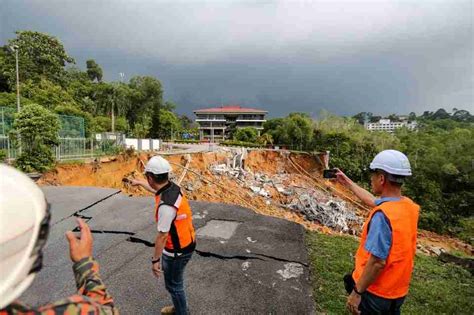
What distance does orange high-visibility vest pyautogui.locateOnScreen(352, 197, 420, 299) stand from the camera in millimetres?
1798

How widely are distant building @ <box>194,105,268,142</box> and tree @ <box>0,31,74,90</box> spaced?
113ft

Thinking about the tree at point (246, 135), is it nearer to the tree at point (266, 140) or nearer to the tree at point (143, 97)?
the tree at point (266, 140)

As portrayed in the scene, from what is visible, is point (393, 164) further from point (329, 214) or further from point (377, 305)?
point (329, 214)

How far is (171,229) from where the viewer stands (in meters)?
2.53

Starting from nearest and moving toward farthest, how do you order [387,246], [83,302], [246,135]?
[83,302]
[387,246]
[246,135]

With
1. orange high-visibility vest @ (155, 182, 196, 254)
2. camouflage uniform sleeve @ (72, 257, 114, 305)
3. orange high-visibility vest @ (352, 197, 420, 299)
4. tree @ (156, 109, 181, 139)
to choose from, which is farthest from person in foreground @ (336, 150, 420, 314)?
tree @ (156, 109, 181, 139)

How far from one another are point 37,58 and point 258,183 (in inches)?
1036

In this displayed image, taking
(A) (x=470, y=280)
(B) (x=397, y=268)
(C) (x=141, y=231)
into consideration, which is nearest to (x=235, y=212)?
(C) (x=141, y=231)

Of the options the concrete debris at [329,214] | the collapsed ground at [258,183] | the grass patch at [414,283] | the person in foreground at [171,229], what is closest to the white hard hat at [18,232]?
the person in foreground at [171,229]

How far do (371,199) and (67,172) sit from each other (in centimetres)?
1192

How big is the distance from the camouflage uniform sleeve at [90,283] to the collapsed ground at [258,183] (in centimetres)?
1102

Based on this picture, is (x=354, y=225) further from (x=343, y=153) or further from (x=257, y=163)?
(x=343, y=153)

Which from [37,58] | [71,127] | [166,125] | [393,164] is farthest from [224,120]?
[393,164]

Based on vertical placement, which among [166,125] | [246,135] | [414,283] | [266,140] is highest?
[166,125]
